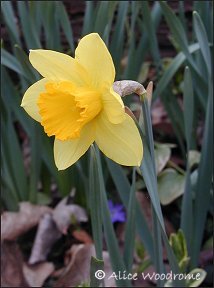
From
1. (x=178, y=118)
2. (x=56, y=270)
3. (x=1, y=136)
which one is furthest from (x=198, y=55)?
(x=56, y=270)

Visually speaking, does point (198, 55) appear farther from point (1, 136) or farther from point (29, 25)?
point (1, 136)

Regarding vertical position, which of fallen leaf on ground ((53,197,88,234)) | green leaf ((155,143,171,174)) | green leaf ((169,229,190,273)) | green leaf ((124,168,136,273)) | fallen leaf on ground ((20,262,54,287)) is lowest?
fallen leaf on ground ((20,262,54,287))

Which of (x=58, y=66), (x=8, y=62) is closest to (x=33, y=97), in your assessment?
(x=58, y=66)

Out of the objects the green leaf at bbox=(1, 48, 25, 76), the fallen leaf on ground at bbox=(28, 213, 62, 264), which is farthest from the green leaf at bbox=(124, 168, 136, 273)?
the green leaf at bbox=(1, 48, 25, 76)

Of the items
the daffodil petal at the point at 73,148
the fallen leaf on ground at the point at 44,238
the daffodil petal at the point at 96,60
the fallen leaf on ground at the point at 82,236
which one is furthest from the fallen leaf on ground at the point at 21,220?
the daffodil petal at the point at 96,60

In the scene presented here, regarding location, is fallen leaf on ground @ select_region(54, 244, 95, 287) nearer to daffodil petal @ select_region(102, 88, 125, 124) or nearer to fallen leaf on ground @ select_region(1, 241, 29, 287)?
fallen leaf on ground @ select_region(1, 241, 29, 287)

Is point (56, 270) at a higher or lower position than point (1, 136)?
lower

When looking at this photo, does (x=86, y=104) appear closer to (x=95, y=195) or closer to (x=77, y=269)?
(x=95, y=195)
